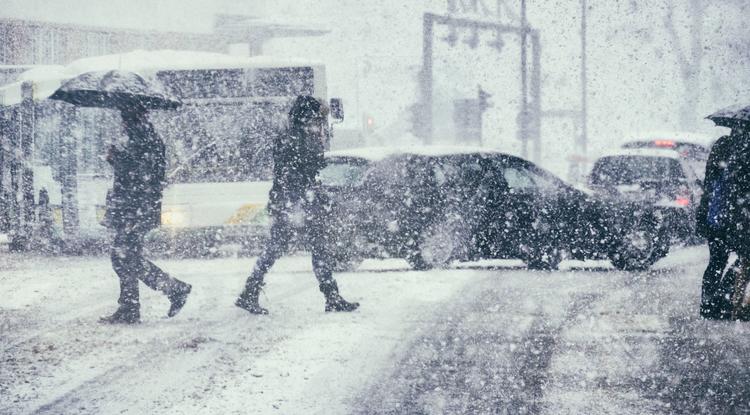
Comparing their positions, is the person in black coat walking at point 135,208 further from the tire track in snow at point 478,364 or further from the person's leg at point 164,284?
the tire track in snow at point 478,364

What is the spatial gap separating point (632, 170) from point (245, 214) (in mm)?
5758

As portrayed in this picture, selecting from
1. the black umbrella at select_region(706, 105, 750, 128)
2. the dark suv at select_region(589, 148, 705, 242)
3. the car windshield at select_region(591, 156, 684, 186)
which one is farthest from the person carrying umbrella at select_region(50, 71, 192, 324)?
the car windshield at select_region(591, 156, 684, 186)

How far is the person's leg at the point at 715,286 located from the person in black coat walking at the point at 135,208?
419 cm

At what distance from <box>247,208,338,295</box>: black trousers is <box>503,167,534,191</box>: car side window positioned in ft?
13.8

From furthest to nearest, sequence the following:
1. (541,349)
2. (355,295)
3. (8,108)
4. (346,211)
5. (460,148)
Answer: (8,108)
(460,148)
(346,211)
(355,295)
(541,349)

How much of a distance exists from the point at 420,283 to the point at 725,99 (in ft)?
118

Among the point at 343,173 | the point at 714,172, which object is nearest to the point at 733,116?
the point at 714,172

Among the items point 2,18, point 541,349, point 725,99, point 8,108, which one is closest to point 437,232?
point 541,349

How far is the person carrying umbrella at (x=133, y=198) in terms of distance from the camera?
8.30 metres

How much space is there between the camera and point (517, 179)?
12.5 m

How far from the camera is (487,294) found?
9.88 meters

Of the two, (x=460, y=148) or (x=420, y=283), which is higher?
(x=460, y=148)

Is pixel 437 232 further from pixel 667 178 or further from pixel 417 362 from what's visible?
pixel 417 362

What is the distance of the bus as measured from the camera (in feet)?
46.7
